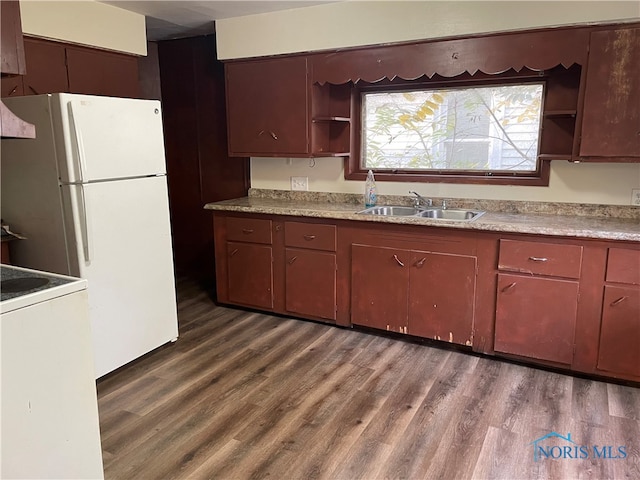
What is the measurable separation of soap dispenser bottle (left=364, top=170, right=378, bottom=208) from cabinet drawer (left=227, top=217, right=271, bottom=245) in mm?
731

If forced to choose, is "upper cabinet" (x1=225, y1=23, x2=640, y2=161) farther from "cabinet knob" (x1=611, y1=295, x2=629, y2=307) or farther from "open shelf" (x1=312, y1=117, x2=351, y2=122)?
"cabinet knob" (x1=611, y1=295, x2=629, y2=307)

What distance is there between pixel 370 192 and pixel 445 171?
21.7 inches

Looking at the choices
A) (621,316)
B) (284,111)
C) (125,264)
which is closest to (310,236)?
(284,111)

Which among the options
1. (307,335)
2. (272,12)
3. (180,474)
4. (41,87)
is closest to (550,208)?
(307,335)

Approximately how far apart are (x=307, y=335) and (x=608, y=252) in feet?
6.17

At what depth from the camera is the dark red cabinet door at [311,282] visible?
3.38m

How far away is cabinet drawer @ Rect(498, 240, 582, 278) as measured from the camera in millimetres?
2602

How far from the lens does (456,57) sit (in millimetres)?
2955

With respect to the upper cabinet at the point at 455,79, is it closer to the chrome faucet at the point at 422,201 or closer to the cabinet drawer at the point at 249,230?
the cabinet drawer at the point at 249,230

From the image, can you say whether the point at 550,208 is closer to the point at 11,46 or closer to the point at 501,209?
the point at 501,209

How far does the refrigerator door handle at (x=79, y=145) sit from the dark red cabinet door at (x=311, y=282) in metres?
1.47

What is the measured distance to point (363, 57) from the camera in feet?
10.6

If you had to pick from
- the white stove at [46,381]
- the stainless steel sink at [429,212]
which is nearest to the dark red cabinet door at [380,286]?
the stainless steel sink at [429,212]

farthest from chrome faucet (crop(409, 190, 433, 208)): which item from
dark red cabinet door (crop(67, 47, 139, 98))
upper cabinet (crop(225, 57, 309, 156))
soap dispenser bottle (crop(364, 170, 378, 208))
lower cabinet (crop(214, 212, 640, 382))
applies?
dark red cabinet door (crop(67, 47, 139, 98))
